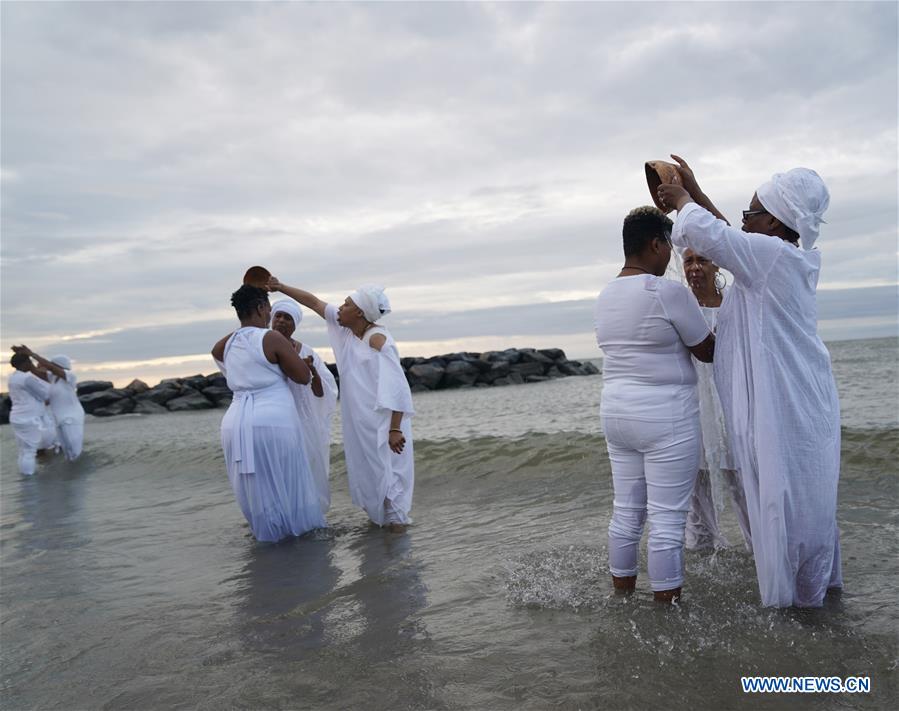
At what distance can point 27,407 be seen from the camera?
13516mm

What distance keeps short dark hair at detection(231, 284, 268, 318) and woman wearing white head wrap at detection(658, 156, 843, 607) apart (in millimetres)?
3747

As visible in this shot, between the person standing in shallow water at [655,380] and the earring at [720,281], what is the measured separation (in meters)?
0.73

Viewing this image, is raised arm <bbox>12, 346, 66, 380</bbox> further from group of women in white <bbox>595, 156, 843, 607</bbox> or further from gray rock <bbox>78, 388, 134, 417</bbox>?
gray rock <bbox>78, 388, 134, 417</bbox>

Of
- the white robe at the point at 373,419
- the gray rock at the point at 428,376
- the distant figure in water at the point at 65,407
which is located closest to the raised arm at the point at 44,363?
the distant figure in water at the point at 65,407

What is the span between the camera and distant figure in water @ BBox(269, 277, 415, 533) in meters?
6.24

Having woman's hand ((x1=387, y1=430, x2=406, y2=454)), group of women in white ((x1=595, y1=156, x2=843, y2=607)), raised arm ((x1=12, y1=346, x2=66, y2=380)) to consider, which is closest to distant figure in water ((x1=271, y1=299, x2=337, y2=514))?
woman's hand ((x1=387, y1=430, x2=406, y2=454))

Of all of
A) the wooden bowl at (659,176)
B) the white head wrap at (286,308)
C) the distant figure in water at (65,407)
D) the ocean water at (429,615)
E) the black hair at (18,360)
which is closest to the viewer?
the ocean water at (429,615)

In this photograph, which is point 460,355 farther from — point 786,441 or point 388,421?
point 786,441

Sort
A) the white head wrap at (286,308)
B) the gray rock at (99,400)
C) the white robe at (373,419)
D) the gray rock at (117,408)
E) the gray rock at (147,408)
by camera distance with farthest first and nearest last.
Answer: the gray rock at (99,400), the gray rock at (117,408), the gray rock at (147,408), the white head wrap at (286,308), the white robe at (373,419)

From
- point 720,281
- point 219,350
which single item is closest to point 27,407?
point 219,350

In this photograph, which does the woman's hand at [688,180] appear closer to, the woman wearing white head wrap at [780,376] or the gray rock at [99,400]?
the woman wearing white head wrap at [780,376]

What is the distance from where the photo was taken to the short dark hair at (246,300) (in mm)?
6125

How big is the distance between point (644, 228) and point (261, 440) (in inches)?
149

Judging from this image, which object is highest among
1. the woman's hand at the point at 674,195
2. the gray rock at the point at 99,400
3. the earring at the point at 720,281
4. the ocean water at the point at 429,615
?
the woman's hand at the point at 674,195
